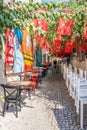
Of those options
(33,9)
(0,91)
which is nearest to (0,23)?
(33,9)

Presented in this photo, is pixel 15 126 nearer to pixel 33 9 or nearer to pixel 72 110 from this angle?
pixel 72 110

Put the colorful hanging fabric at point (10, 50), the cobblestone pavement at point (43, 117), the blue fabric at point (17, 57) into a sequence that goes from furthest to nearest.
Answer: the blue fabric at point (17, 57)
the colorful hanging fabric at point (10, 50)
the cobblestone pavement at point (43, 117)

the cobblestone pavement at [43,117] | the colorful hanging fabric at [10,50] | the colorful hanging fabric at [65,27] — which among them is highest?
the colorful hanging fabric at [65,27]

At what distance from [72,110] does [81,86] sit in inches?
43.5

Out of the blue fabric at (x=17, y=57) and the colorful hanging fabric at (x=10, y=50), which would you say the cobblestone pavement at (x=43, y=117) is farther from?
the blue fabric at (x=17, y=57)

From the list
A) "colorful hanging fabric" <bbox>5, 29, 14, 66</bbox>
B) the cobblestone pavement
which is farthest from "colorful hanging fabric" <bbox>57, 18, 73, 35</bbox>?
"colorful hanging fabric" <bbox>5, 29, 14, 66</bbox>

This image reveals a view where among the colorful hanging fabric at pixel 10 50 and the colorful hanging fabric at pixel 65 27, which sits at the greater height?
the colorful hanging fabric at pixel 65 27

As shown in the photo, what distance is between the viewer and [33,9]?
13.6 feet

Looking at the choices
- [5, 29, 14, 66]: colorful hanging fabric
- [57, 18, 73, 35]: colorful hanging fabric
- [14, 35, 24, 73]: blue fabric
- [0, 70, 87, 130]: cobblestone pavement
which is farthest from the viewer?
[14, 35, 24, 73]: blue fabric

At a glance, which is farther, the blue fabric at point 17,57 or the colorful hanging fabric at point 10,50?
the blue fabric at point 17,57

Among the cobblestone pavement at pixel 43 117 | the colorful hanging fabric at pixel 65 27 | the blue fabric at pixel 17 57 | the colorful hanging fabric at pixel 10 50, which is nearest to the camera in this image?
the cobblestone pavement at pixel 43 117

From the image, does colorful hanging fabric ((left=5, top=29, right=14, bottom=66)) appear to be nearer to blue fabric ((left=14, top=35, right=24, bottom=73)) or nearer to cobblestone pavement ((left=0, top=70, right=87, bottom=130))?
blue fabric ((left=14, top=35, right=24, bottom=73))

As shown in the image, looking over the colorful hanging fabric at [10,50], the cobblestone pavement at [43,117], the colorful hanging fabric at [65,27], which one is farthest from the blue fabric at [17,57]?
the colorful hanging fabric at [65,27]

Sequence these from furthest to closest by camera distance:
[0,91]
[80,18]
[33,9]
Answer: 1. [0,91]
2. [80,18]
3. [33,9]
